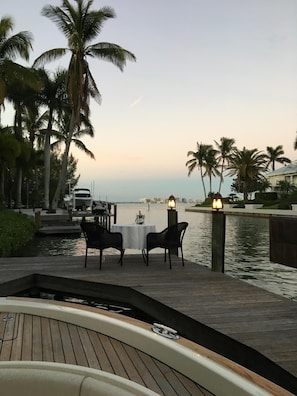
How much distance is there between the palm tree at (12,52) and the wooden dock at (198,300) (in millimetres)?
12310

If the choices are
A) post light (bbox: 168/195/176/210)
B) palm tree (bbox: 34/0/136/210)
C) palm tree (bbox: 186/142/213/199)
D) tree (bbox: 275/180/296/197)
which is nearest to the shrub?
tree (bbox: 275/180/296/197)

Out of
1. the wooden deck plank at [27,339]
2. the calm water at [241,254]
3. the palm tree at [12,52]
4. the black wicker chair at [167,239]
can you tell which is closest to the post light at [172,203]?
the black wicker chair at [167,239]

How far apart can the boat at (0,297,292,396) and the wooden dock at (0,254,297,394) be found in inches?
30.0

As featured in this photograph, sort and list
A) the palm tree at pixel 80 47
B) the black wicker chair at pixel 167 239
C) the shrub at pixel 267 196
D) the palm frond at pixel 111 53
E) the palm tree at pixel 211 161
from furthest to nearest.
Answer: the palm tree at pixel 211 161, the shrub at pixel 267 196, the palm frond at pixel 111 53, the palm tree at pixel 80 47, the black wicker chair at pixel 167 239

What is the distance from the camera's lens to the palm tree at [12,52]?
16.3 metres

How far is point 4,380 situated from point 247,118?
24.8 meters

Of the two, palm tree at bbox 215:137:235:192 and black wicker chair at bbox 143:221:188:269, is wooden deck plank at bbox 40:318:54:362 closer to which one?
black wicker chair at bbox 143:221:188:269

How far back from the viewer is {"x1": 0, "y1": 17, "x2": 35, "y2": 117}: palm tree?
1631 cm

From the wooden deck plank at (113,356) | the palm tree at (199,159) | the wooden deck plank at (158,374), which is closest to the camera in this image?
the wooden deck plank at (158,374)

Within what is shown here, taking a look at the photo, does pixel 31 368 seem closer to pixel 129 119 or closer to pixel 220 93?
pixel 220 93

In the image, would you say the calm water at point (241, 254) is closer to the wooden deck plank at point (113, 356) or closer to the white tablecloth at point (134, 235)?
the white tablecloth at point (134, 235)

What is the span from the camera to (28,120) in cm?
3116

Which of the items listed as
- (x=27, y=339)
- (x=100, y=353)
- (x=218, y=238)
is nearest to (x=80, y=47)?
(x=218, y=238)

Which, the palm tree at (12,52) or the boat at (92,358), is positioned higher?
the palm tree at (12,52)
